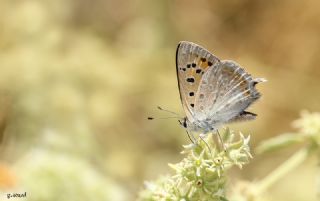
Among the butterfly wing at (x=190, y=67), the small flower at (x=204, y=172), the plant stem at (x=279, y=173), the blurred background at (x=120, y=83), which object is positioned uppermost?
the blurred background at (x=120, y=83)

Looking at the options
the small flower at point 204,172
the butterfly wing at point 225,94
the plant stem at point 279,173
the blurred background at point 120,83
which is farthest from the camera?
the blurred background at point 120,83

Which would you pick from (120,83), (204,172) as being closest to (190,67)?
(204,172)

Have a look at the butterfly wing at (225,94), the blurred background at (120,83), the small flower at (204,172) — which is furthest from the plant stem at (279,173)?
the blurred background at (120,83)

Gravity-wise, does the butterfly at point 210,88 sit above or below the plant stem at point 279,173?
above

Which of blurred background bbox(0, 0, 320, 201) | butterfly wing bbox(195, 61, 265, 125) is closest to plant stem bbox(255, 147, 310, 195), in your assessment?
butterfly wing bbox(195, 61, 265, 125)

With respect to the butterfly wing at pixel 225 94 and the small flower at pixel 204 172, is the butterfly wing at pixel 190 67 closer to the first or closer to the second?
the butterfly wing at pixel 225 94

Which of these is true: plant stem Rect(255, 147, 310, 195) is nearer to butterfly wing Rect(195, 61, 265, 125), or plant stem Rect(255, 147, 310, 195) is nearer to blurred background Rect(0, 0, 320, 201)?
butterfly wing Rect(195, 61, 265, 125)

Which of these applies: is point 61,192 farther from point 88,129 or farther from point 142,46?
point 142,46
